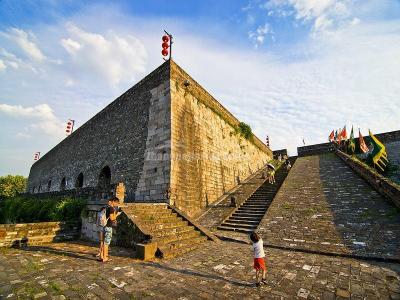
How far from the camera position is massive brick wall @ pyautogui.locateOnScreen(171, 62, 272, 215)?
10.2 metres

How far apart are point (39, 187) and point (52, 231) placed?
24049 mm

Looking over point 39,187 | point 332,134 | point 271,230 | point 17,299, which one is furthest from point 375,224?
point 39,187

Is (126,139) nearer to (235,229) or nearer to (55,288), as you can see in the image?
(235,229)

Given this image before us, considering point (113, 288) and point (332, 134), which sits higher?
point (332, 134)

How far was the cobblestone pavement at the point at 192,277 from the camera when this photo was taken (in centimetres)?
347

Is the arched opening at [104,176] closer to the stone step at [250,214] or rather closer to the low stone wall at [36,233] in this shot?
the low stone wall at [36,233]

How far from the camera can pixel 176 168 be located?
9.92 m

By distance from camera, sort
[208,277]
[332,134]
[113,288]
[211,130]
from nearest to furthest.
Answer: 1. [113,288]
2. [208,277]
3. [211,130]
4. [332,134]

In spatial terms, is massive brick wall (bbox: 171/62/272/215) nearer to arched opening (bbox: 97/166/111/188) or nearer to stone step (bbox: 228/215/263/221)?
stone step (bbox: 228/215/263/221)

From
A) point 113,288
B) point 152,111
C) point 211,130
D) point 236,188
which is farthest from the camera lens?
point 236,188

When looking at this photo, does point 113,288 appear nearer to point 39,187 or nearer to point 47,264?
point 47,264

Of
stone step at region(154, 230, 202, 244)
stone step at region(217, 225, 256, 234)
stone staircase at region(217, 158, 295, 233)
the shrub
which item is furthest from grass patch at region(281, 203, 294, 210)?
the shrub

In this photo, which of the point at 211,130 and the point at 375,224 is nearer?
the point at 375,224

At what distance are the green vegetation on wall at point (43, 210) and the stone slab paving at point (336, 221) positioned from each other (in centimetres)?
A: 729
